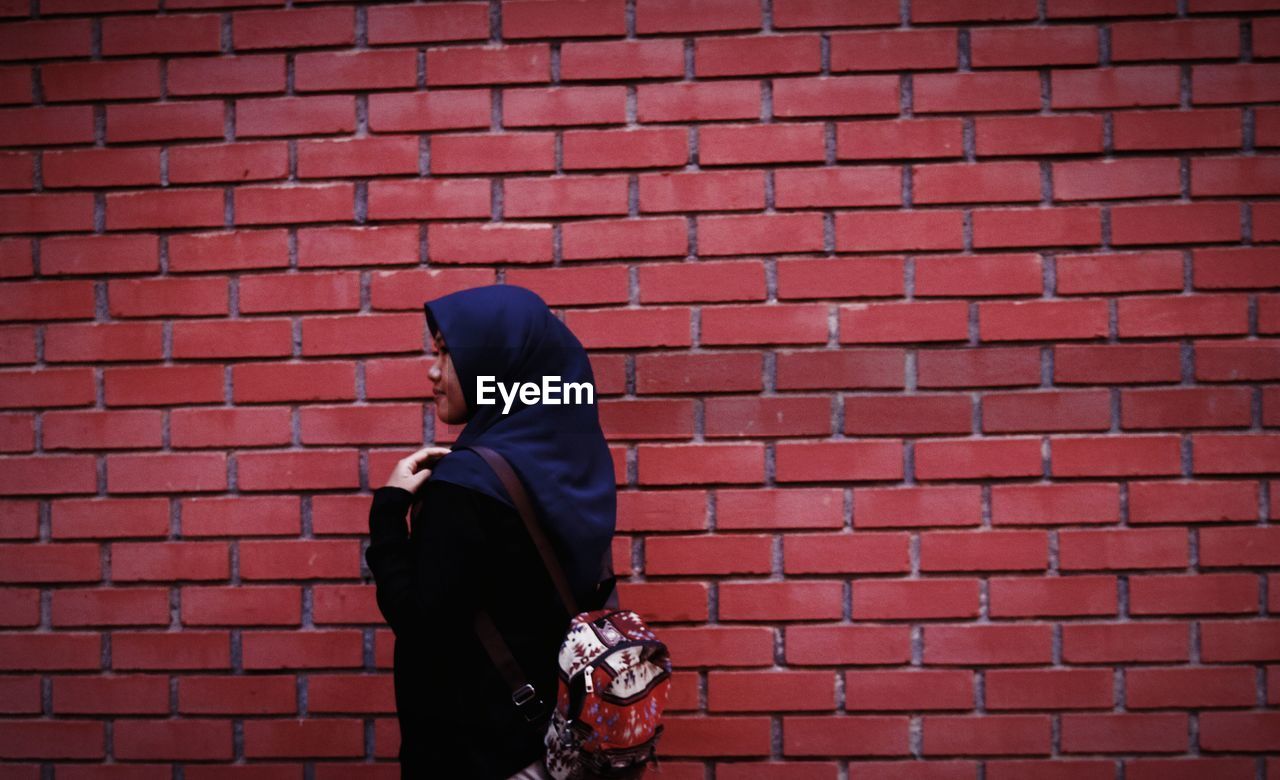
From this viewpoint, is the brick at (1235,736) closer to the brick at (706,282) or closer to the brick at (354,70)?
the brick at (706,282)

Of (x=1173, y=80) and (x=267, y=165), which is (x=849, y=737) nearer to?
(x=1173, y=80)

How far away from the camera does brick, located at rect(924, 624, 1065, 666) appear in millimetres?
2102

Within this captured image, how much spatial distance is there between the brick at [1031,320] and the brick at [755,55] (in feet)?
2.56

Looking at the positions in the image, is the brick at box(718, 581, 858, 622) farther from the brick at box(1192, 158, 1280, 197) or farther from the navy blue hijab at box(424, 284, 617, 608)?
the brick at box(1192, 158, 1280, 197)

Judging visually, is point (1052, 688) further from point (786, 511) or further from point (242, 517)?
point (242, 517)

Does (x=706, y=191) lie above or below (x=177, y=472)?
above

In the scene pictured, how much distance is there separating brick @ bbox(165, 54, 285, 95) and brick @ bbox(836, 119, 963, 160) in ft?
4.92

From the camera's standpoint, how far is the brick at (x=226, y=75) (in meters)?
2.17

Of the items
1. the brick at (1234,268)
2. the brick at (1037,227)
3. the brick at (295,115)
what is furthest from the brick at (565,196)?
the brick at (1234,268)

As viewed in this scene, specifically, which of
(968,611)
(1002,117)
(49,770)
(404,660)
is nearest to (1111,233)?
(1002,117)

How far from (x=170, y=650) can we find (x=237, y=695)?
22cm

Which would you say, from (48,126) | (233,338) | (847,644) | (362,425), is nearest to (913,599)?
(847,644)

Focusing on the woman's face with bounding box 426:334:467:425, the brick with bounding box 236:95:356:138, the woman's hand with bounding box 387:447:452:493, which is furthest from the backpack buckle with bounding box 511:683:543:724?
the brick with bounding box 236:95:356:138

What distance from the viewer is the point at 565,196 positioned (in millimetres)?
2135
